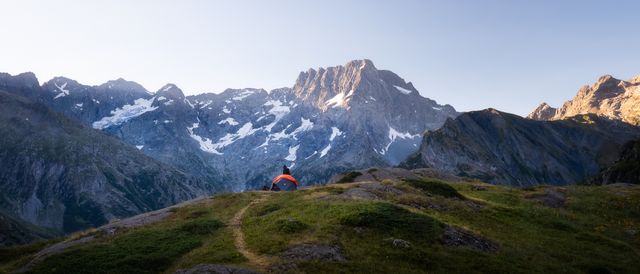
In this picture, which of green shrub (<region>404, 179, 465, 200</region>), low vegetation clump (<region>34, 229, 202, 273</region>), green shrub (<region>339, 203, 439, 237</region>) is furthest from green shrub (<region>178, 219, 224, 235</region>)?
green shrub (<region>404, 179, 465, 200</region>)

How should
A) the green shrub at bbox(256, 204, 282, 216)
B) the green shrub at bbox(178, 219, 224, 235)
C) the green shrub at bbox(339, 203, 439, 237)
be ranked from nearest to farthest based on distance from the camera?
the green shrub at bbox(339, 203, 439, 237)
the green shrub at bbox(178, 219, 224, 235)
the green shrub at bbox(256, 204, 282, 216)

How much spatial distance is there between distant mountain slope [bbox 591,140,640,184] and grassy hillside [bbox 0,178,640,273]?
13261 cm

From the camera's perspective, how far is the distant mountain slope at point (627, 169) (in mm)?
166375

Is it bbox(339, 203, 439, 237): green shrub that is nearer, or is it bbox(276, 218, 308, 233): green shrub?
bbox(339, 203, 439, 237): green shrub

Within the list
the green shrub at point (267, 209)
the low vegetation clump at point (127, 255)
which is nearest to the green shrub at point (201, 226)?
the low vegetation clump at point (127, 255)

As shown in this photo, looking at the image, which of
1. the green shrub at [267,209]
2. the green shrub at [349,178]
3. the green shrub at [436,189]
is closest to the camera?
the green shrub at [267,209]

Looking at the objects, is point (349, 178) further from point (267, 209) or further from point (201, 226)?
point (201, 226)

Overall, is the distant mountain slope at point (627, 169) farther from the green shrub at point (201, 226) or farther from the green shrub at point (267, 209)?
the green shrub at point (201, 226)

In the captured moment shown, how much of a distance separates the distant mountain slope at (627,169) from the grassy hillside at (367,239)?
13261 centimetres

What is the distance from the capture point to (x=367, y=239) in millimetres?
36625

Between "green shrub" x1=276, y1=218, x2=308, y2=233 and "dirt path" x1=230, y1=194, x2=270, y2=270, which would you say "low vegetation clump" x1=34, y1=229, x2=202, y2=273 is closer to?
"dirt path" x1=230, y1=194, x2=270, y2=270

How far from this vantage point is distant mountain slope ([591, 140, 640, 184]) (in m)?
166

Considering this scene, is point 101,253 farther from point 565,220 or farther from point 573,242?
point 565,220

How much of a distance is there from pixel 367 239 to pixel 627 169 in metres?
175
